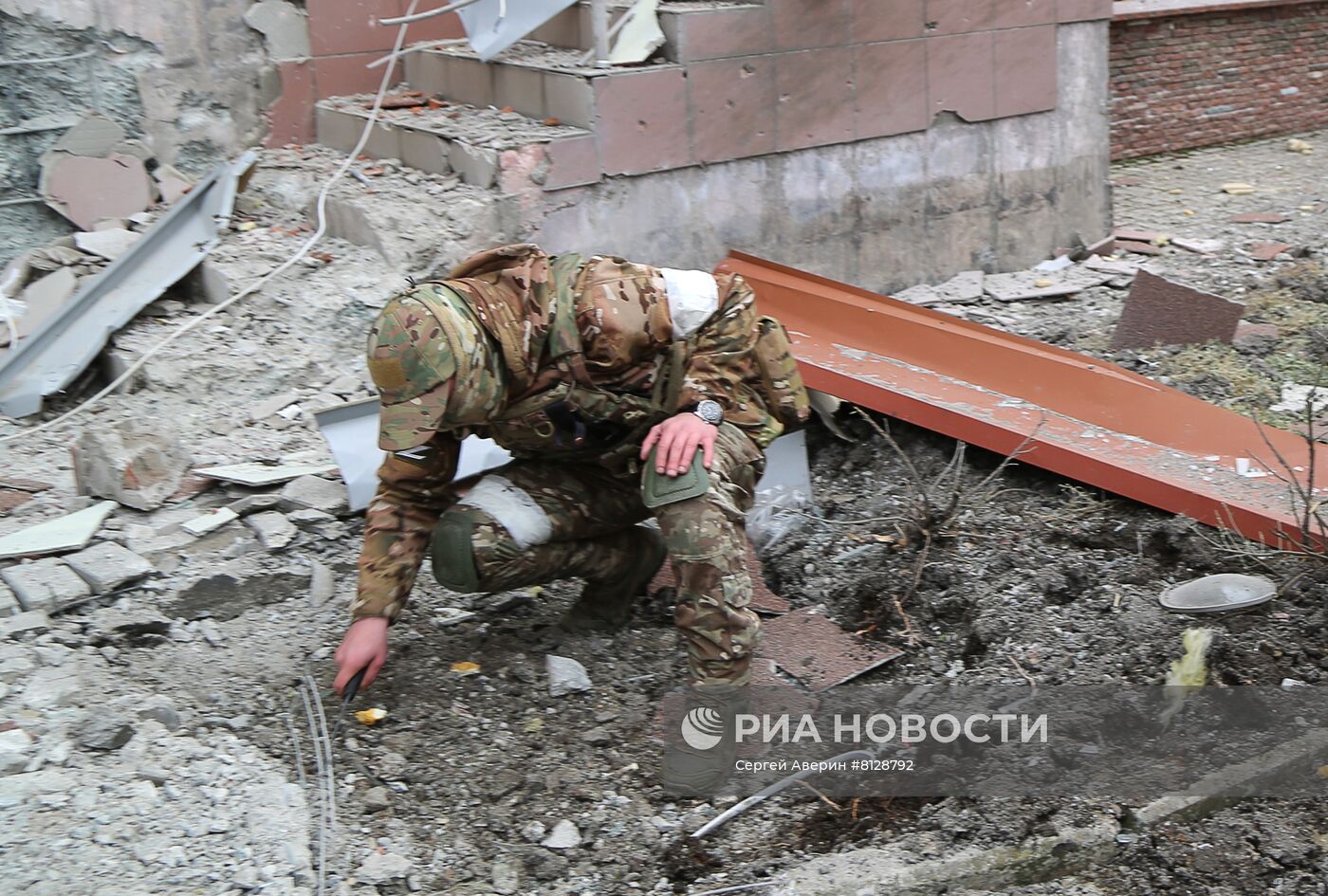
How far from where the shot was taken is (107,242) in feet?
16.5

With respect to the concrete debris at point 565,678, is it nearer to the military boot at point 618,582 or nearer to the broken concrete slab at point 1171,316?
the military boot at point 618,582

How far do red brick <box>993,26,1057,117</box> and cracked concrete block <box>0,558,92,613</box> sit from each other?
458 centimetres

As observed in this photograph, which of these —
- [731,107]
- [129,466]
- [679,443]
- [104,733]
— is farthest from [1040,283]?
[104,733]

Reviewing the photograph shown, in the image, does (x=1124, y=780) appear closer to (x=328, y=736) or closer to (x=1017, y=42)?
(x=328, y=736)

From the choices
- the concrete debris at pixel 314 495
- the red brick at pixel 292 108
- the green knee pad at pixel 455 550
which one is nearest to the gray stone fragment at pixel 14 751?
the green knee pad at pixel 455 550

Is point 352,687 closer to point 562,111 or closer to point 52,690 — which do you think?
point 52,690

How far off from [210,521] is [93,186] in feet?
7.28

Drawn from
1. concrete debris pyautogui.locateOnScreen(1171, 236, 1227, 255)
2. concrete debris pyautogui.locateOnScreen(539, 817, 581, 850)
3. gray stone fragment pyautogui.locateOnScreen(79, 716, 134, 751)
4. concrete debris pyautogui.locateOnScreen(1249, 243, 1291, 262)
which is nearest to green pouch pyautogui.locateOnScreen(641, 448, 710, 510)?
concrete debris pyautogui.locateOnScreen(539, 817, 581, 850)

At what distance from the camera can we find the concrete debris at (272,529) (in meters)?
3.64

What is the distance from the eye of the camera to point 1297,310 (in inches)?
207

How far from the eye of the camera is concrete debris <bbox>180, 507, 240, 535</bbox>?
369 cm

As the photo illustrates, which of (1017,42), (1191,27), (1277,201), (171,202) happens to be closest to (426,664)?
(171,202)

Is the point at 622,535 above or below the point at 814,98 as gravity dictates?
below

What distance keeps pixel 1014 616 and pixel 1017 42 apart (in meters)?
3.73
